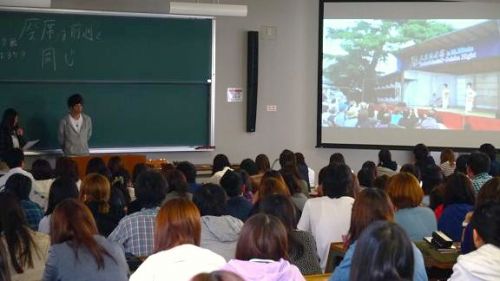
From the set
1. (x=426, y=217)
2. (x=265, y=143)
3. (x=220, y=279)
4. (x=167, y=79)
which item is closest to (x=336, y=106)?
(x=265, y=143)

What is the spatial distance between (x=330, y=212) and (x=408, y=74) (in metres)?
5.57

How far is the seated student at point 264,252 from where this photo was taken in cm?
277

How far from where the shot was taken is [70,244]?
10.6 feet

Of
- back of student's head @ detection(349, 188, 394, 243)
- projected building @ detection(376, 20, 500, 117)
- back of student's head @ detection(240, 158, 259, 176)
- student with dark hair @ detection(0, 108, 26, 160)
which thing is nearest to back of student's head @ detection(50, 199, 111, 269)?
back of student's head @ detection(349, 188, 394, 243)

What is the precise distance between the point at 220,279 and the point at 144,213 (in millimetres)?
2640

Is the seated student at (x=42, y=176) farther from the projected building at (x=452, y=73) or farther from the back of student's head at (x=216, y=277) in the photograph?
the projected building at (x=452, y=73)

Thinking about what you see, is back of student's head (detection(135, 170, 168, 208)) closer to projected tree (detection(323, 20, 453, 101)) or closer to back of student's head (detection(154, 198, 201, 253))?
back of student's head (detection(154, 198, 201, 253))

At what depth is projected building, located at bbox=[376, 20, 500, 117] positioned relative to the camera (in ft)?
31.4

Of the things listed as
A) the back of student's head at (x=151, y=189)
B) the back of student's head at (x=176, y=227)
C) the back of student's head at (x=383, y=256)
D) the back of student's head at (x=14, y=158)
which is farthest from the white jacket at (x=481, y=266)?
the back of student's head at (x=14, y=158)

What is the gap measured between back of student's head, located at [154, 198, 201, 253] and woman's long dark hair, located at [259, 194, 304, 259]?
592 mm

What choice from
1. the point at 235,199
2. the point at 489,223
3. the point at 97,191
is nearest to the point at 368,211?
the point at 489,223

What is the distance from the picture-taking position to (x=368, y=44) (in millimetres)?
9727

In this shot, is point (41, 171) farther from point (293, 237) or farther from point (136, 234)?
point (293, 237)

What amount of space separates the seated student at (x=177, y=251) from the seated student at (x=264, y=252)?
0.77 ft
